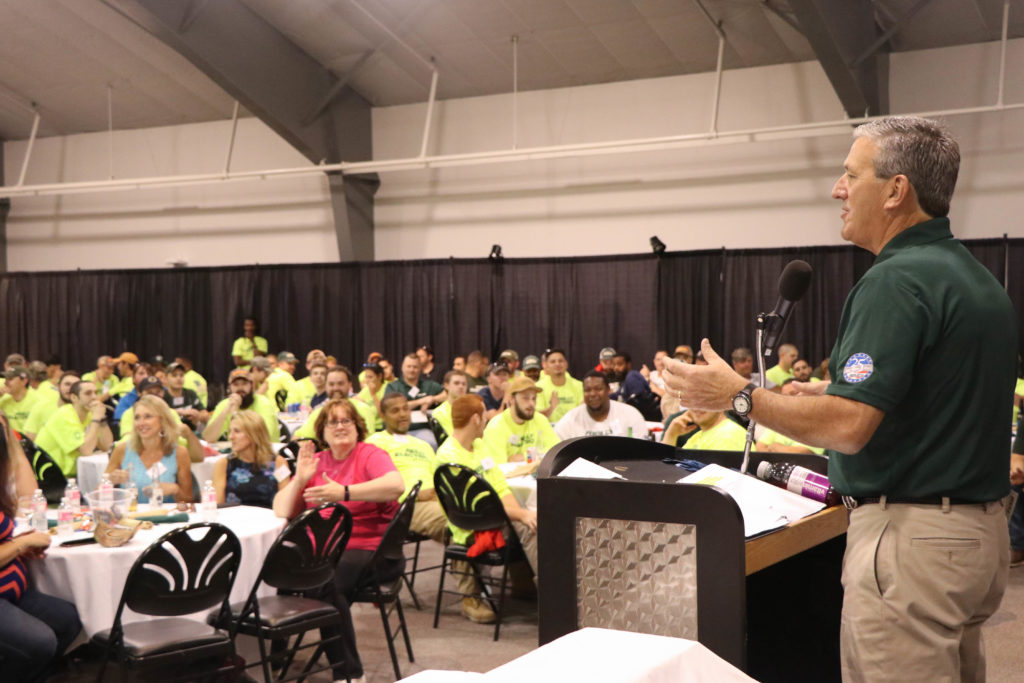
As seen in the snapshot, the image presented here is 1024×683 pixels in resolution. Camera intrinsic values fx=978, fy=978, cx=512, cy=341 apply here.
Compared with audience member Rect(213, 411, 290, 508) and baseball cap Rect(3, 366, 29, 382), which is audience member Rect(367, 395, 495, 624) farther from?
baseball cap Rect(3, 366, 29, 382)

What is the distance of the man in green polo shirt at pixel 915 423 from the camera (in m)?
1.67

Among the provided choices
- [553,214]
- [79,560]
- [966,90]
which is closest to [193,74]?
[553,214]

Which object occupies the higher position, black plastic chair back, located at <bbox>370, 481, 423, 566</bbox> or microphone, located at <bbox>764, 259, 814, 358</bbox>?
microphone, located at <bbox>764, 259, 814, 358</bbox>

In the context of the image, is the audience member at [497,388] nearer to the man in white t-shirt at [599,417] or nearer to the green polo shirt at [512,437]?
the man in white t-shirt at [599,417]

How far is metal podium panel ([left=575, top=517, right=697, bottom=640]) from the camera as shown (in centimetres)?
167

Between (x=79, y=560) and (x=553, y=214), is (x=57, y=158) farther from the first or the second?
(x=79, y=560)

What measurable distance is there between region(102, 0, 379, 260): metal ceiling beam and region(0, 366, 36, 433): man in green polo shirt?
14.1ft

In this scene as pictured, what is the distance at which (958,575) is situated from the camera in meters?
1.69

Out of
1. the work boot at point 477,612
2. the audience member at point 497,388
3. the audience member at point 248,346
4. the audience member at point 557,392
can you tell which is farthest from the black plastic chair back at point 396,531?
the audience member at point 248,346

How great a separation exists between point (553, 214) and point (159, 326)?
7175 millimetres

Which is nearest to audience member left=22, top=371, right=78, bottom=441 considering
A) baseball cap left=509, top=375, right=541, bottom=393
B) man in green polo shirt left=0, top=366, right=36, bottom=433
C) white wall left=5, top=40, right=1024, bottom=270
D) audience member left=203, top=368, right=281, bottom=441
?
man in green polo shirt left=0, top=366, right=36, bottom=433

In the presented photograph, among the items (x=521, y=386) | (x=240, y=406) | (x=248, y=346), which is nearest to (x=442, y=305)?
(x=248, y=346)

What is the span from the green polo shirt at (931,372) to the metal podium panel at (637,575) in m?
0.37

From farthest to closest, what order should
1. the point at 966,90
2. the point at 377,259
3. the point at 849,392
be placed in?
the point at 377,259, the point at 966,90, the point at 849,392
